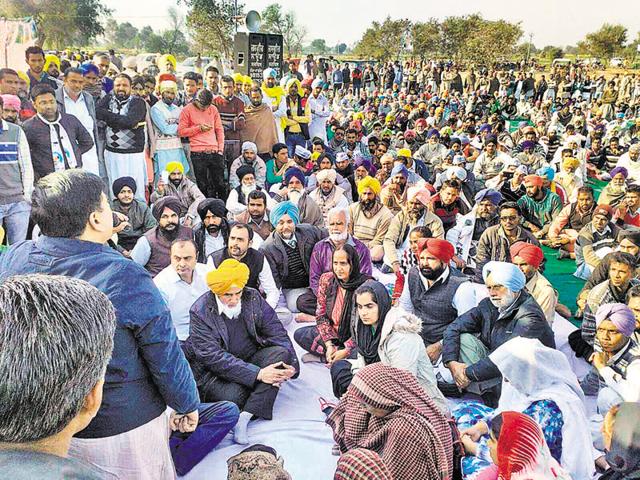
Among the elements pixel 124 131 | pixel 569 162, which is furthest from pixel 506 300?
pixel 569 162

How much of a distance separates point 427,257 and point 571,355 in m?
1.19

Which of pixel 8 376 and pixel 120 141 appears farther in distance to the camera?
pixel 120 141

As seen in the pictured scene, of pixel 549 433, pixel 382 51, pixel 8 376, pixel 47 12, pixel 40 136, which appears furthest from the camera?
pixel 47 12

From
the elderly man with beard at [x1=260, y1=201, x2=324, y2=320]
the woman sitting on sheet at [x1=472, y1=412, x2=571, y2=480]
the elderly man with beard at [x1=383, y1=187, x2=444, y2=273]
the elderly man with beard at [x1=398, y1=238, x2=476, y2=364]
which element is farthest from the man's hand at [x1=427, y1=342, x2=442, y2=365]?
the woman sitting on sheet at [x1=472, y1=412, x2=571, y2=480]

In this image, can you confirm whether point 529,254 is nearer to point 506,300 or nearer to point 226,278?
point 506,300

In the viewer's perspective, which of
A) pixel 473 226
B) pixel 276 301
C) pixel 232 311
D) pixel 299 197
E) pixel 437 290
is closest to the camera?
pixel 232 311

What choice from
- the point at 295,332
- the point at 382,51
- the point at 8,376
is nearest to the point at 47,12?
the point at 382,51

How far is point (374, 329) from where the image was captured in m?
3.36

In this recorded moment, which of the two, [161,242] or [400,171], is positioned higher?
[400,171]

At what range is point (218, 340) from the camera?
3178mm

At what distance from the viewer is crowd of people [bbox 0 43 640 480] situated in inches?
66.7

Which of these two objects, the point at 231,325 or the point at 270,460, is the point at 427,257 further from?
the point at 270,460

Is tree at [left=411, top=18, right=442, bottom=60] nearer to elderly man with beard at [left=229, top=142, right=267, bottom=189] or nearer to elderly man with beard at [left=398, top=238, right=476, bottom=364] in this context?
elderly man with beard at [left=229, top=142, right=267, bottom=189]

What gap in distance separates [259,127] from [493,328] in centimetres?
499
